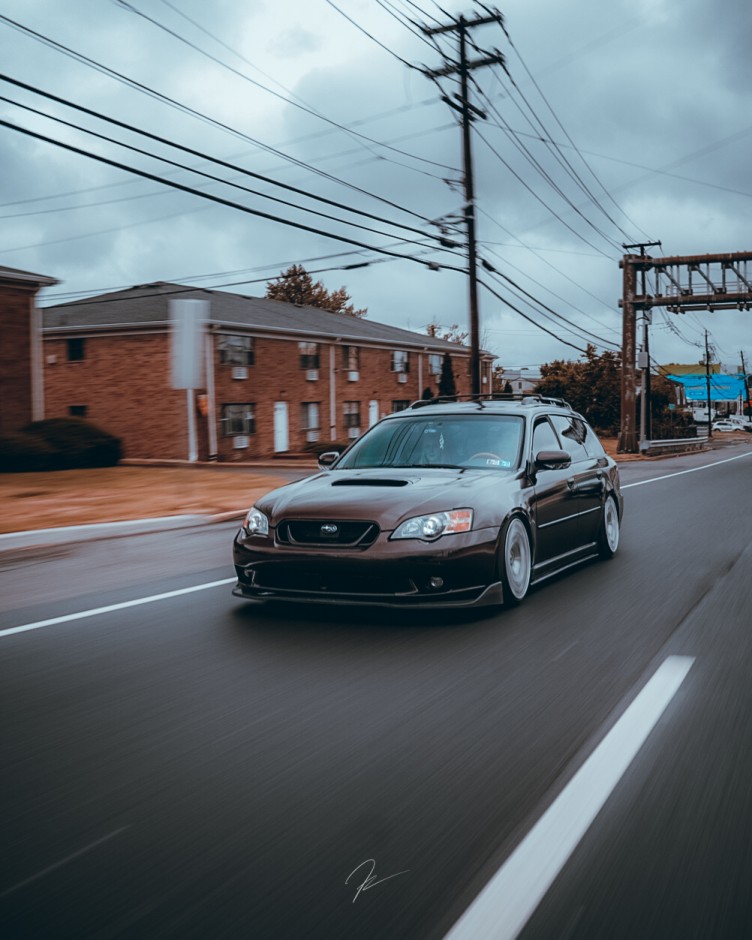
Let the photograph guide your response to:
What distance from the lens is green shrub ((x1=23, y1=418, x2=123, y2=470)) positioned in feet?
80.1

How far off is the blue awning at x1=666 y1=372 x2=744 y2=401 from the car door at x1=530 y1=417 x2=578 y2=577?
404ft

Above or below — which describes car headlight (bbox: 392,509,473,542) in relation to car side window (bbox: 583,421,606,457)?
below

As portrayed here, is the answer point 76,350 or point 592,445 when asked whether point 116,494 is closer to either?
point 592,445

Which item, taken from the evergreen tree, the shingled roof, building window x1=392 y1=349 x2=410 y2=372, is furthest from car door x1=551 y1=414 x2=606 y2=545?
the evergreen tree

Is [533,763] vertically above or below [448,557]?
below

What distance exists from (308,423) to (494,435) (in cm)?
3341

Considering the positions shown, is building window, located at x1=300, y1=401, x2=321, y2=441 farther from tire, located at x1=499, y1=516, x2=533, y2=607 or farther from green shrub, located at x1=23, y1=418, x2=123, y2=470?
tire, located at x1=499, y1=516, x2=533, y2=607

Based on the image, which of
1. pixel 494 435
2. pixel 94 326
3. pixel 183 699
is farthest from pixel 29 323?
pixel 183 699

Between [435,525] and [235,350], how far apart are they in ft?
104

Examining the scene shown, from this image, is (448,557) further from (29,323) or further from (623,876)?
(29,323)

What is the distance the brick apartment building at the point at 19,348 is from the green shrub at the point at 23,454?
94.3 inches

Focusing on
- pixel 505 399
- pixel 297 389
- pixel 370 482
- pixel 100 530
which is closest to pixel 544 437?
pixel 505 399

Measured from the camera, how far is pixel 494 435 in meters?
8.09

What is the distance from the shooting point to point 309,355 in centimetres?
4109
